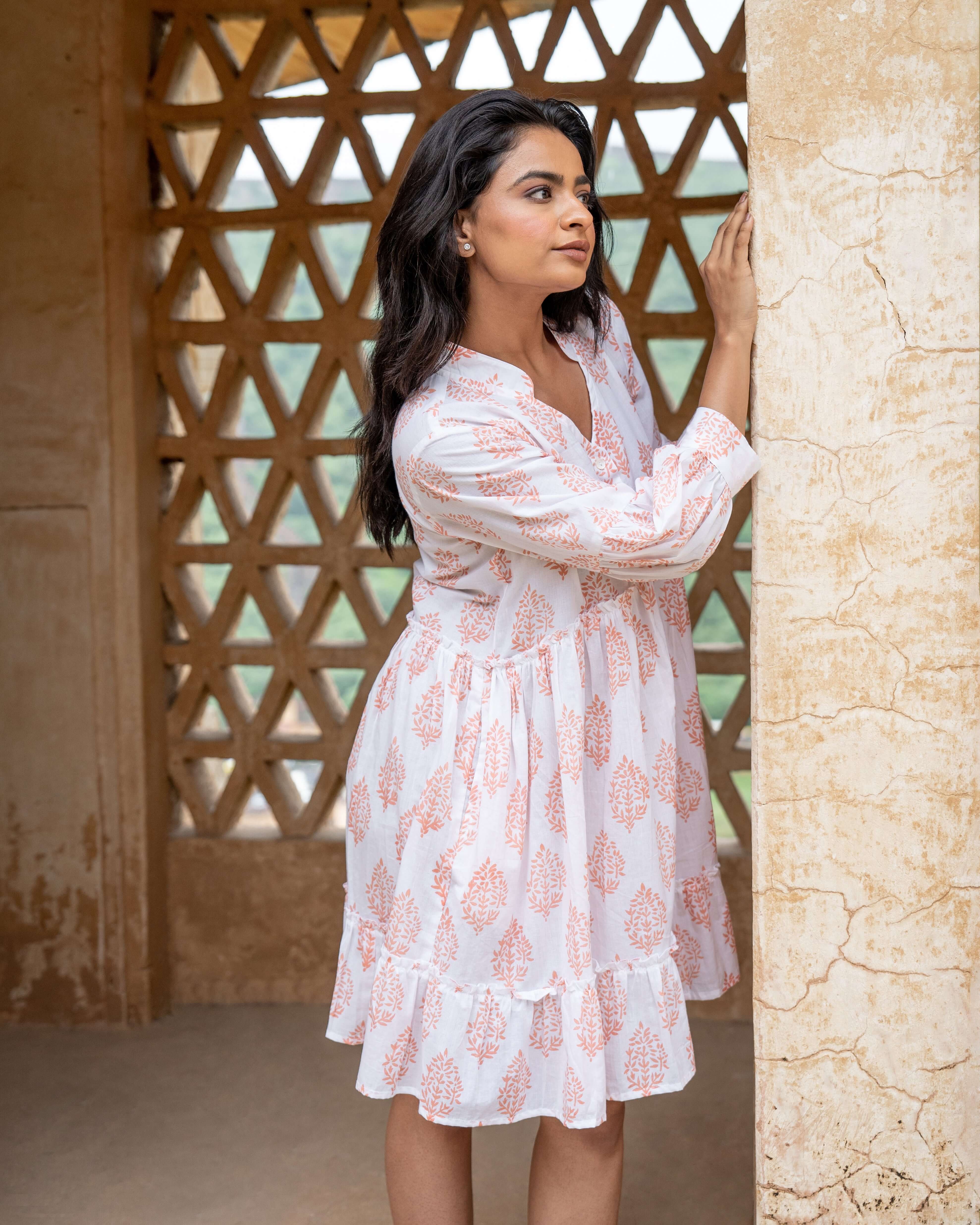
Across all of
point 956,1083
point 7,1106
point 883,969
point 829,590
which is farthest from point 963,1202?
point 7,1106

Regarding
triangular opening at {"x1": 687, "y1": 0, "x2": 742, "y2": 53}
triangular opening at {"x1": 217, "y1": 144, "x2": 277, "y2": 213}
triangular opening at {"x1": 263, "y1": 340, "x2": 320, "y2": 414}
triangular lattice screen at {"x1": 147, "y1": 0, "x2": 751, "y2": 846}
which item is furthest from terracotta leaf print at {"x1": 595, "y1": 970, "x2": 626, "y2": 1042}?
triangular opening at {"x1": 217, "y1": 144, "x2": 277, "y2": 213}

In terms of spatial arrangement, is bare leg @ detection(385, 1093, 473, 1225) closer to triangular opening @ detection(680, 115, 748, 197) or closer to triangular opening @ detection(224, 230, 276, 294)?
triangular opening @ detection(680, 115, 748, 197)

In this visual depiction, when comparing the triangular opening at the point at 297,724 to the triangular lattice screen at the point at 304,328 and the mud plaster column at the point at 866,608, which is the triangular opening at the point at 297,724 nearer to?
the triangular lattice screen at the point at 304,328

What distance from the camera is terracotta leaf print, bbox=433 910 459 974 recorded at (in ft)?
4.50

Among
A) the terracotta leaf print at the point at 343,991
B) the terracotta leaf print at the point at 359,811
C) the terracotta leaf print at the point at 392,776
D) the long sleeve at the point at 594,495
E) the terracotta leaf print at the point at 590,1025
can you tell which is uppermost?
the long sleeve at the point at 594,495

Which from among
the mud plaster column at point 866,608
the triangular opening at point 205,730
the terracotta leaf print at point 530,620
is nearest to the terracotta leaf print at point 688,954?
the mud plaster column at point 866,608

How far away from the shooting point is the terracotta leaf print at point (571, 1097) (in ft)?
4.36

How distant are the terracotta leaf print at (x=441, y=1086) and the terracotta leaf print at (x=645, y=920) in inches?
9.5

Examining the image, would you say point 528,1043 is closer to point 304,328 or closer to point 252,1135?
point 252,1135

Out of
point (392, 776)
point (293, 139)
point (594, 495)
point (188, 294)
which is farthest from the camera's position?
point (293, 139)

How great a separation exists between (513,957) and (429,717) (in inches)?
11.2

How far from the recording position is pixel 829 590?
50.6 inches

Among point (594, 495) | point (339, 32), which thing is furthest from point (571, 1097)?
point (339, 32)

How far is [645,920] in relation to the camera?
1396mm
